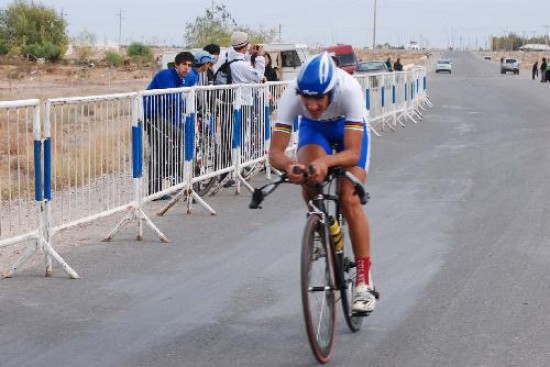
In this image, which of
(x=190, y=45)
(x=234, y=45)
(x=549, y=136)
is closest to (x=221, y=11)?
(x=190, y=45)

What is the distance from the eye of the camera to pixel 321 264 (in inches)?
236

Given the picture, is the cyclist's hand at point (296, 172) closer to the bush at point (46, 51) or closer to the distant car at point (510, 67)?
the distant car at point (510, 67)

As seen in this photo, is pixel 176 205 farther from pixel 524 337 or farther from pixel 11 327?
pixel 524 337

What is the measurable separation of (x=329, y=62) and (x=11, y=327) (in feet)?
9.28

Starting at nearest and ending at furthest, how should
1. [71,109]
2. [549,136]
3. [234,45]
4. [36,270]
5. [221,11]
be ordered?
[36,270] < [71,109] < [234,45] < [549,136] < [221,11]

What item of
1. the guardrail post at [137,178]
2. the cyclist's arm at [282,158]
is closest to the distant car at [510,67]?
the guardrail post at [137,178]

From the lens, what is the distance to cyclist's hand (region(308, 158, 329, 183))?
571 cm

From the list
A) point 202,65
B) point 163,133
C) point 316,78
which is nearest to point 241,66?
point 202,65

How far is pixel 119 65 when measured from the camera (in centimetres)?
10744

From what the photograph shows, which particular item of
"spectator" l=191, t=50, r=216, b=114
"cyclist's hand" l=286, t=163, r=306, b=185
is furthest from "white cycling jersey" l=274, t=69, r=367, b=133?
"spectator" l=191, t=50, r=216, b=114

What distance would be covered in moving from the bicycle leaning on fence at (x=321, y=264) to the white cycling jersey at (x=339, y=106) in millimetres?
346

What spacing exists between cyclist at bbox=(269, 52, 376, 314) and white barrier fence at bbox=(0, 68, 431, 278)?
111 inches

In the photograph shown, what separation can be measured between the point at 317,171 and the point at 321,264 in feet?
1.96

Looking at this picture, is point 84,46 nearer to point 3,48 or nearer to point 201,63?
point 3,48
